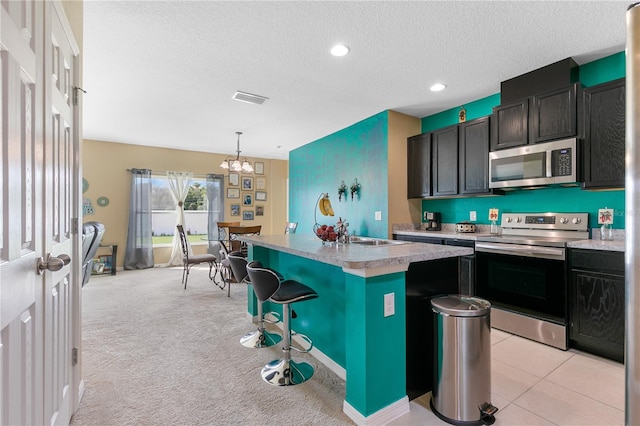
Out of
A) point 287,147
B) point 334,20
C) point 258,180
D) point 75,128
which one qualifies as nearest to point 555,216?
point 334,20

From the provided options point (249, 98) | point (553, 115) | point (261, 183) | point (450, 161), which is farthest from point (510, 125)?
point (261, 183)

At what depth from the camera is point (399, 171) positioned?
4324 millimetres

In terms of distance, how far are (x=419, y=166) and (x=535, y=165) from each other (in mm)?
1477

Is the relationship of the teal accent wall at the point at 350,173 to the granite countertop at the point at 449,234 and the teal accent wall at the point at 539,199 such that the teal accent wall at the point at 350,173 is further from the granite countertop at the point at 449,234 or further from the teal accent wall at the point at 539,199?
the teal accent wall at the point at 539,199

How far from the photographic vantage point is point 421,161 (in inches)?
166

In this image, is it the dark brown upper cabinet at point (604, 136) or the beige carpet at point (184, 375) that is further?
the dark brown upper cabinet at point (604, 136)

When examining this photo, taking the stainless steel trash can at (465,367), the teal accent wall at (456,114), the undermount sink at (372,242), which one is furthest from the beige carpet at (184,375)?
the teal accent wall at (456,114)

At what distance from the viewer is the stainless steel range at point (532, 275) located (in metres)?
2.63

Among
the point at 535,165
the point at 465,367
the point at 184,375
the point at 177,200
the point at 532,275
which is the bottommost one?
the point at 184,375

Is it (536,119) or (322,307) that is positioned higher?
(536,119)

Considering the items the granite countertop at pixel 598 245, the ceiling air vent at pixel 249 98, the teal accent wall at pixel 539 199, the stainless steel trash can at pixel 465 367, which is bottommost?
the stainless steel trash can at pixel 465 367

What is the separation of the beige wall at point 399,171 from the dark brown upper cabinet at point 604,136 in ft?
6.66

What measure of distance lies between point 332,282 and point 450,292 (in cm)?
86

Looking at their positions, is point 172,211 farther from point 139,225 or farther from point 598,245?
point 598,245
